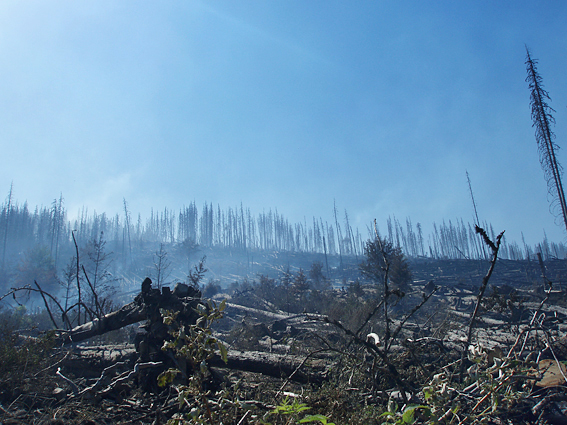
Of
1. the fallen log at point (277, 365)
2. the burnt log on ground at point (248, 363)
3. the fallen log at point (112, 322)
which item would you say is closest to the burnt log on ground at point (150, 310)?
the fallen log at point (112, 322)

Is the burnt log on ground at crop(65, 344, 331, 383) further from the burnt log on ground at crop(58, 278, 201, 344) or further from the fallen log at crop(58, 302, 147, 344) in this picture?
the burnt log on ground at crop(58, 278, 201, 344)

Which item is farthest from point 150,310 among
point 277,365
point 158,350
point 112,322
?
point 277,365

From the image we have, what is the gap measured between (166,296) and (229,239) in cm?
8965

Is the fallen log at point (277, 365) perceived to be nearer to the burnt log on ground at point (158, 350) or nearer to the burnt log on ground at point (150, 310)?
the burnt log on ground at point (158, 350)

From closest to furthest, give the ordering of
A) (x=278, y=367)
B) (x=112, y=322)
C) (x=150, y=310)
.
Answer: (x=278, y=367) → (x=150, y=310) → (x=112, y=322)

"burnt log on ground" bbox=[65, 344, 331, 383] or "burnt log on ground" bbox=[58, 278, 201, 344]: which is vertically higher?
"burnt log on ground" bbox=[58, 278, 201, 344]

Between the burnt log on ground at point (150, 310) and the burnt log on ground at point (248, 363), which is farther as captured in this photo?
the burnt log on ground at point (150, 310)

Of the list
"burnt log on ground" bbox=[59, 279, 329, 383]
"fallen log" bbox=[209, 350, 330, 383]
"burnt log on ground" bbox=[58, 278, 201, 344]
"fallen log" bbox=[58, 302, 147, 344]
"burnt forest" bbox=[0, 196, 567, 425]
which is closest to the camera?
"burnt forest" bbox=[0, 196, 567, 425]

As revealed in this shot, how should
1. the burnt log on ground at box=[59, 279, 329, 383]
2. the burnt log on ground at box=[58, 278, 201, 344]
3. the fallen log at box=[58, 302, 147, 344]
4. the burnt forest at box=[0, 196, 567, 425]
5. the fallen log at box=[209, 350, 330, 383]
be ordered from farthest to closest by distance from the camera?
the fallen log at box=[58, 302, 147, 344] < the burnt log on ground at box=[58, 278, 201, 344] < the burnt log on ground at box=[59, 279, 329, 383] < the fallen log at box=[209, 350, 330, 383] < the burnt forest at box=[0, 196, 567, 425]

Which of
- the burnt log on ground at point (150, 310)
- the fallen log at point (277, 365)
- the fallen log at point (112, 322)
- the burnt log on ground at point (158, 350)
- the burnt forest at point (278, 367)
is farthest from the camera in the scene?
the fallen log at point (112, 322)

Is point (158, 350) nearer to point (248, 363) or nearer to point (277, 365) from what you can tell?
point (248, 363)

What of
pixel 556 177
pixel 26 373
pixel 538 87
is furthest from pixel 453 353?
pixel 538 87

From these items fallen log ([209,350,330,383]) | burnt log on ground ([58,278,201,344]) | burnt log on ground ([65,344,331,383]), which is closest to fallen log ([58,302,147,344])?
burnt log on ground ([58,278,201,344])

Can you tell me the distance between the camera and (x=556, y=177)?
56.0 ft
